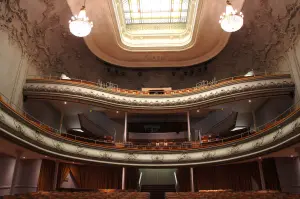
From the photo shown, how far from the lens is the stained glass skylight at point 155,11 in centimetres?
1476

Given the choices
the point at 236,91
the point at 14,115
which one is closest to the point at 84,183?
the point at 14,115

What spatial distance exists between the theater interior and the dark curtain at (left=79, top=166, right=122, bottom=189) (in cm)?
5

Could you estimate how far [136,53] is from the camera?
1688 cm

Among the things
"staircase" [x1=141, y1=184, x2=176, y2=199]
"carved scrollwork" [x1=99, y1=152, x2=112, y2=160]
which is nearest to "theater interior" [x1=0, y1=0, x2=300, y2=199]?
"carved scrollwork" [x1=99, y1=152, x2=112, y2=160]

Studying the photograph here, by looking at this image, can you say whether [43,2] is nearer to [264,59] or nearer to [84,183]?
→ [84,183]

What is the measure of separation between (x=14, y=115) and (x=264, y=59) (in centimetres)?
1293

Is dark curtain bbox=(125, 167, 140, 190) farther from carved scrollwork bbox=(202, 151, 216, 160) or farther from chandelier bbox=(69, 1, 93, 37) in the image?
chandelier bbox=(69, 1, 93, 37)

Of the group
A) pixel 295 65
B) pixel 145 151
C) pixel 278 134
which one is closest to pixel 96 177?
pixel 145 151

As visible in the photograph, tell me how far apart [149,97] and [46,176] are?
6.52 metres

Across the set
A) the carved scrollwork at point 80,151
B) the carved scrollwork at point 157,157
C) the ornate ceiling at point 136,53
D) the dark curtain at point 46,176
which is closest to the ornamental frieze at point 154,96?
the ornate ceiling at point 136,53

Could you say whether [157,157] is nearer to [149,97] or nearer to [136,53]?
[149,97]

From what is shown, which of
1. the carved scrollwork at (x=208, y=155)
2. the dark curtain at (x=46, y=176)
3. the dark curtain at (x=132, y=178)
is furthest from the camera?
the dark curtain at (x=132, y=178)

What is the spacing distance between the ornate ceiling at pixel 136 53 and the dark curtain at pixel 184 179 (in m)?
6.86

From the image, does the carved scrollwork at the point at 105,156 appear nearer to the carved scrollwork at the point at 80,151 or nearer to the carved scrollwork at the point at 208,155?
→ the carved scrollwork at the point at 80,151
